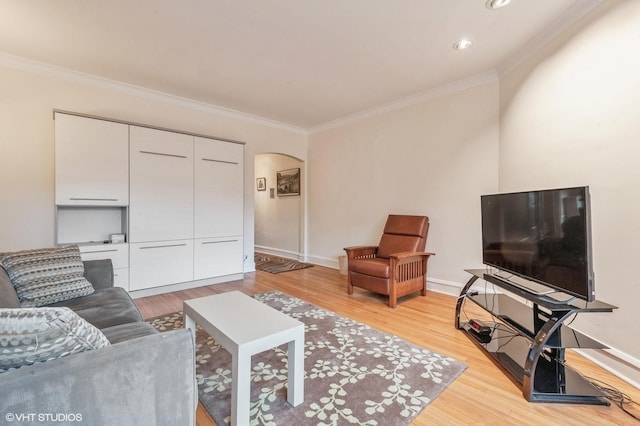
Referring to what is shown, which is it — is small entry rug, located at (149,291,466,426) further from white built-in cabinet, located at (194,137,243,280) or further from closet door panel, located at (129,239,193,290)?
white built-in cabinet, located at (194,137,243,280)

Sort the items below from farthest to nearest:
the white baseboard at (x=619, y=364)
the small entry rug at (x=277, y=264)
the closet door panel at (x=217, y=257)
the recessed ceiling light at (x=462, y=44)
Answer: the small entry rug at (x=277, y=264), the closet door panel at (x=217, y=257), the recessed ceiling light at (x=462, y=44), the white baseboard at (x=619, y=364)

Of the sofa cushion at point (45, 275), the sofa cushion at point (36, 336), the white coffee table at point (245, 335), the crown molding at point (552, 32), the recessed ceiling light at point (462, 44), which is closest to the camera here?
the sofa cushion at point (36, 336)

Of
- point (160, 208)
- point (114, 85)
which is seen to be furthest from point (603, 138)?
point (114, 85)

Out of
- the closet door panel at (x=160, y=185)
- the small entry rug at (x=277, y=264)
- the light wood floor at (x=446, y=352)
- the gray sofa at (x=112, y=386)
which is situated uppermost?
the closet door panel at (x=160, y=185)

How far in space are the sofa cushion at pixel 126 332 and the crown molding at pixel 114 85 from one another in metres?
3.15

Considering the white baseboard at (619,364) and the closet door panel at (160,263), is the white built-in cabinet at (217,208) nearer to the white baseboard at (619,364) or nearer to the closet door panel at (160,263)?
the closet door panel at (160,263)

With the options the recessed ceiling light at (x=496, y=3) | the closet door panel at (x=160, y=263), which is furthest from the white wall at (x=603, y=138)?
the closet door panel at (x=160, y=263)

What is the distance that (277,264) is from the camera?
532 centimetres

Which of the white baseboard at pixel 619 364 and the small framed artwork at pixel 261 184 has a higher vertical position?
the small framed artwork at pixel 261 184

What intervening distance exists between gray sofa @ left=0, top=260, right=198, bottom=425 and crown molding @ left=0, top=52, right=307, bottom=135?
365cm

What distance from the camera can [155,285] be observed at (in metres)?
3.40

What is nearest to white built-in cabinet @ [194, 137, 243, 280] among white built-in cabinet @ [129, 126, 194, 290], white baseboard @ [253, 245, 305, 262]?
white built-in cabinet @ [129, 126, 194, 290]

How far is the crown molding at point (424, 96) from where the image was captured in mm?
3191

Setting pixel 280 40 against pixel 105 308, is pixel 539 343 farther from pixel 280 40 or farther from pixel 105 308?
pixel 280 40
